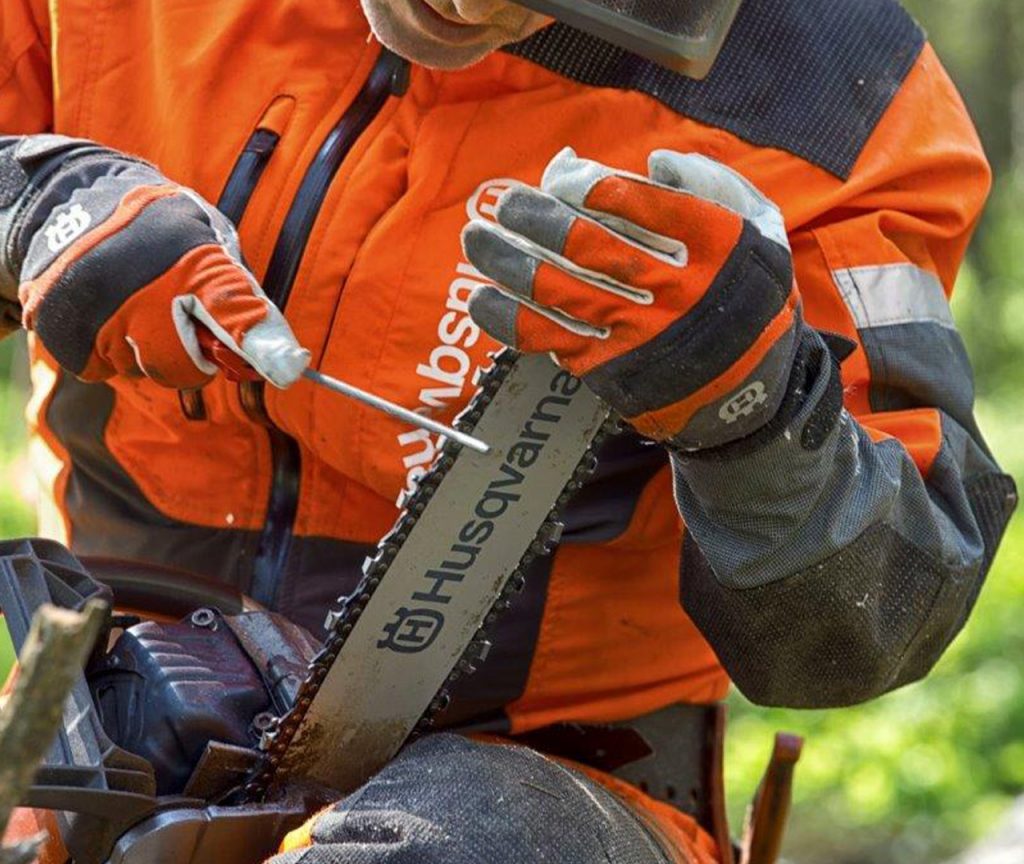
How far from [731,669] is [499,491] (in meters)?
0.47

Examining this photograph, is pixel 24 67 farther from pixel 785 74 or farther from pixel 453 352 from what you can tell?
pixel 785 74

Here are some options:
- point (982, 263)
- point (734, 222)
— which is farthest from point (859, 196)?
point (982, 263)

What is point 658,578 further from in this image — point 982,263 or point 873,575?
point 982,263

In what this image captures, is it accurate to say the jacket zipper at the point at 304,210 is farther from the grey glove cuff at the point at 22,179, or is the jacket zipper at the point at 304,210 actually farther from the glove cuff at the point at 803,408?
the glove cuff at the point at 803,408

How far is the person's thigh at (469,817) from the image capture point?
1933 millimetres

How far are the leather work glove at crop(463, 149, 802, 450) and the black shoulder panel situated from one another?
483 millimetres

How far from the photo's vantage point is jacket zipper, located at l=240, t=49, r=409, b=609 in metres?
2.38

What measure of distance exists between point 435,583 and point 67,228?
0.60 m

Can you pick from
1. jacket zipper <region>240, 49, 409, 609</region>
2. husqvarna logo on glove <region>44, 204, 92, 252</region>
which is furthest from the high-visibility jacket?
husqvarna logo on glove <region>44, 204, 92, 252</region>

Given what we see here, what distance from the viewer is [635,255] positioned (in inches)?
72.0

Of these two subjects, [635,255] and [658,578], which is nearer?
[635,255]

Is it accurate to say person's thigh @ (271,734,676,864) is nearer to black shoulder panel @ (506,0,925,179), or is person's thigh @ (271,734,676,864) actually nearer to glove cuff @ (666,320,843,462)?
glove cuff @ (666,320,843,462)

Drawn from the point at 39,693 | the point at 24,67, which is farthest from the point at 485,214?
the point at 39,693

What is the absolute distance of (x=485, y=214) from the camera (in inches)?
92.8
